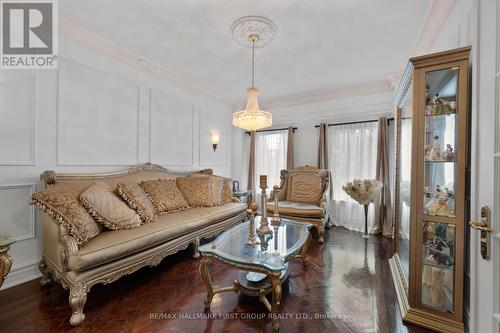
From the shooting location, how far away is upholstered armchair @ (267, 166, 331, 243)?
3518 millimetres

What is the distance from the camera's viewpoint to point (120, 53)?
9.53 feet

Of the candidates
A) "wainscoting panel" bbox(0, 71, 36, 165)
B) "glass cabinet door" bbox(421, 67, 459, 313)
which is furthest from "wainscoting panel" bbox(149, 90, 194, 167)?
"glass cabinet door" bbox(421, 67, 459, 313)

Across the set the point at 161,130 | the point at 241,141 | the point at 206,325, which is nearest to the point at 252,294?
the point at 206,325

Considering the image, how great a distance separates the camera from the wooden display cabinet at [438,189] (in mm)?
1514

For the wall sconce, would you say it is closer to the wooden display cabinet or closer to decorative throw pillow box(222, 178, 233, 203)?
decorative throw pillow box(222, 178, 233, 203)

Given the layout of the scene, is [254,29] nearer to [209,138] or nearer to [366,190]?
[209,138]

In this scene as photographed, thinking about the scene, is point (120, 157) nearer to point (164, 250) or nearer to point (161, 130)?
point (161, 130)

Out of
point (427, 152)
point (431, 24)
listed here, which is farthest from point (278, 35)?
point (427, 152)

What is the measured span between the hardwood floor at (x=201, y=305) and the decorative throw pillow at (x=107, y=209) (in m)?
0.62

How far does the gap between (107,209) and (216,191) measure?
164 centimetres

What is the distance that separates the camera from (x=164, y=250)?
234cm

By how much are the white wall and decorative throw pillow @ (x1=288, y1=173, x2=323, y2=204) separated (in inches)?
86.8

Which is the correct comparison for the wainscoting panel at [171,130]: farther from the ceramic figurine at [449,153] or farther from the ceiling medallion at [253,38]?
the ceramic figurine at [449,153]

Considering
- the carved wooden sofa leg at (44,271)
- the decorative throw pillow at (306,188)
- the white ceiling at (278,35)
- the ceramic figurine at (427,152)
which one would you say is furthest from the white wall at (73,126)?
the ceramic figurine at (427,152)
